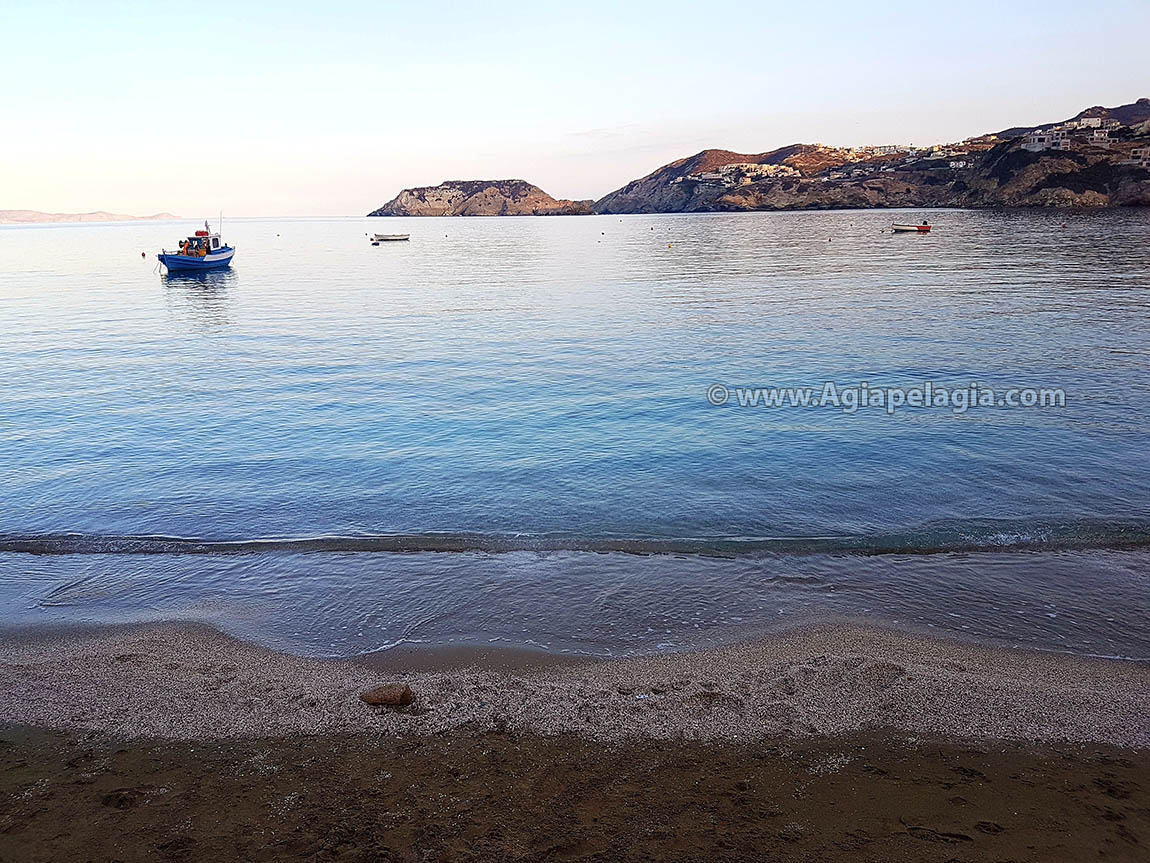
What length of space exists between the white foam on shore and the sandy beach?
0.03m

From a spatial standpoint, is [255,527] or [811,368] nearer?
[255,527]

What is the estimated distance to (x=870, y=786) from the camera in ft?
18.9

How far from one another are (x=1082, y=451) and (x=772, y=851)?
12678 millimetres

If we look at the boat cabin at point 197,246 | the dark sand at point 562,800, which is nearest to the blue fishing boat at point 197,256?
the boat cabin at point 197,246

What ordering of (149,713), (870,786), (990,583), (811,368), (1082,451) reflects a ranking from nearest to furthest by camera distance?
1. (870,786)
2. (149,713)
3. (990,583)
4. (1082,451)
5. (811,368)

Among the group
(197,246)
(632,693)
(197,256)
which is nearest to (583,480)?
(632,693)

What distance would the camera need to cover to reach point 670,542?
11.2 meters

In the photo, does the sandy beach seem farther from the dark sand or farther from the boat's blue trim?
the boat's blue trim

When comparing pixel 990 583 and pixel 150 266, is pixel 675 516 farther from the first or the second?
pixel 150 266

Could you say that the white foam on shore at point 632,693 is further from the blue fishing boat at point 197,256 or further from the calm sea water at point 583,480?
the blue fishing boat at point 197,256

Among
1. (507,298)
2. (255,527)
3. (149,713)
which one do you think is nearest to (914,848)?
(149,713)

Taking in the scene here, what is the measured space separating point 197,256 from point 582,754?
65.4m

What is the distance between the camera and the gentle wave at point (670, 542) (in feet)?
35.2

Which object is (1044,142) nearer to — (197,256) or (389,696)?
(197,256)
